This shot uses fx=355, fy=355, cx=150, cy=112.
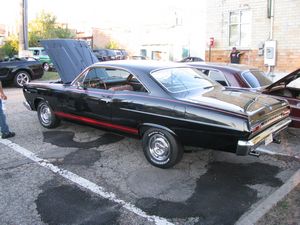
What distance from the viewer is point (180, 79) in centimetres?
555

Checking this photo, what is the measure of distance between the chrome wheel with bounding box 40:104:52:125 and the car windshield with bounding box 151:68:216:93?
279 centimetres

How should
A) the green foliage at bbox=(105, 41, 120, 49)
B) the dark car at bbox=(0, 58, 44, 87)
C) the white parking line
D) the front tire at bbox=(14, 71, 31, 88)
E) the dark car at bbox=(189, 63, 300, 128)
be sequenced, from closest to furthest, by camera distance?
the white parking line → the dark car at bbox=(189, 63, 300, 128) → the dark car at bbox=(0, 58, 44, 87) → the front tire at bbox=(14, 71, 31, 88) → the green foliage at bbox=(105, 41, 120, 49)

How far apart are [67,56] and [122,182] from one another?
424cm

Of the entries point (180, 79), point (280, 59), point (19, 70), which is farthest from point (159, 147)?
point (280, 59)

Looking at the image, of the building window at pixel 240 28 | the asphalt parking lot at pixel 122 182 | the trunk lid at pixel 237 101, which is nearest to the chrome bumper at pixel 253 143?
the trunk lid at pixel 237 101

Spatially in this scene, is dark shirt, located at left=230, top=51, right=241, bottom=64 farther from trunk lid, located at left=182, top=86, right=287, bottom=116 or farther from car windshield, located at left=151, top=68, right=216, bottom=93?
trunk lid, located at left=182, top=86, right=287, bottom=116

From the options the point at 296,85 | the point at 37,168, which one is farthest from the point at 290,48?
the point at 37,168

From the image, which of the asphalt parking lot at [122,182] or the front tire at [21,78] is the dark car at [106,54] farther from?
the asphalt parking lot at [122,182]

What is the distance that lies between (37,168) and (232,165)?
9.44 ft

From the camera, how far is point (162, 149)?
16.7ft

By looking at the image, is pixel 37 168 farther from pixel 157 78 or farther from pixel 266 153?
pixel 266 153

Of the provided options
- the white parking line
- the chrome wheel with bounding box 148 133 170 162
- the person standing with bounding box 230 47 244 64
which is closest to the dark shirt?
the person standing with bounding box 230 47 244 64

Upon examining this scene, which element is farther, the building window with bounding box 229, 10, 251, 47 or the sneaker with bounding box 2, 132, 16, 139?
the building window with bounding box 229, 10, 251, 47

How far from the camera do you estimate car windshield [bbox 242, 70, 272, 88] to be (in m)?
7.11
